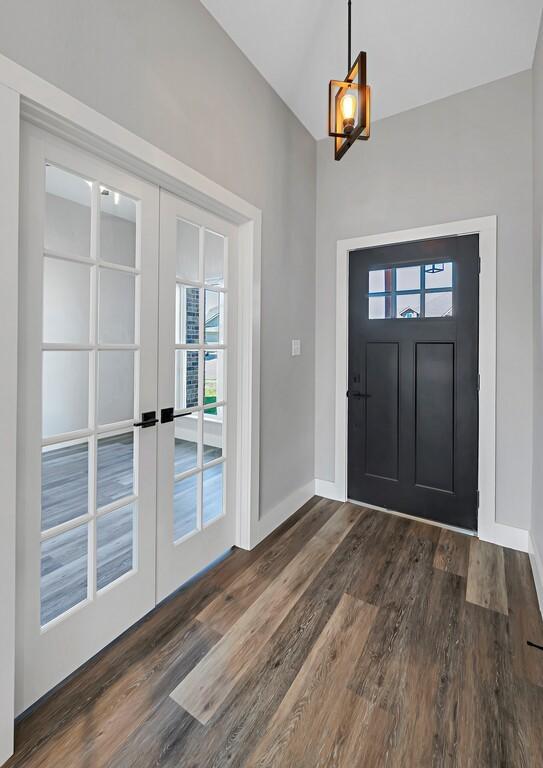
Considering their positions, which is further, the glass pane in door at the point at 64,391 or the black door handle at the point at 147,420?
the black door handle at the point at 147,420

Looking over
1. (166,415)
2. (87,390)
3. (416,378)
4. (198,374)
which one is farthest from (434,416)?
(87,390)

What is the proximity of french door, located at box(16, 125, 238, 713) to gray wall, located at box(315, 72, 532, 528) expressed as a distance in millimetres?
1428

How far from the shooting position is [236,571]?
2.12 m

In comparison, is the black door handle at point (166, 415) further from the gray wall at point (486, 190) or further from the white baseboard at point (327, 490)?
the gray wall at point (486, 190)

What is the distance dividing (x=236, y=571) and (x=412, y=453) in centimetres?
154

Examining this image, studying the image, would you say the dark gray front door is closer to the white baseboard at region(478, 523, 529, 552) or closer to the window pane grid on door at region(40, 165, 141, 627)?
the white baseboard at region(478, 523, 529, 552)

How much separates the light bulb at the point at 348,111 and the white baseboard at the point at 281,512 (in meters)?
2.21

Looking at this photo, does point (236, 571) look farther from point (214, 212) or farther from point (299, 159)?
point (299, 159)

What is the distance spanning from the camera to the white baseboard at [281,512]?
96.4 inches

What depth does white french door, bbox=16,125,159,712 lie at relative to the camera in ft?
4.24

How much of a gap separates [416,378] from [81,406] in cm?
225

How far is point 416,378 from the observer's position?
274 cm

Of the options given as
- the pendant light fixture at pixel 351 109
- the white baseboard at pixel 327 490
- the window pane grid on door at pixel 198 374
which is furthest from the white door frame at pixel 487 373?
the window pane grid on door at pixel 198 374

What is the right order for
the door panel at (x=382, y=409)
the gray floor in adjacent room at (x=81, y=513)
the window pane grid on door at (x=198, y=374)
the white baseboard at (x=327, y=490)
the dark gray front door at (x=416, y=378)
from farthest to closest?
the white baseboard at (x=327, y=490) < the door panel at (x=382, y=409) < the dark gray front door at (x=416, y=378) < the window pane grid on door at (x=198, y=374) < the gray floor in adjacent room at (x=81, y=513)
